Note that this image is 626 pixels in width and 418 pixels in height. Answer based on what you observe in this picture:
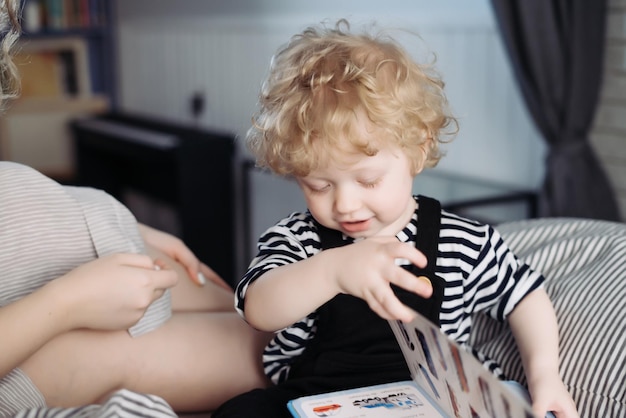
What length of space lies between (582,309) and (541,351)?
0.12 m

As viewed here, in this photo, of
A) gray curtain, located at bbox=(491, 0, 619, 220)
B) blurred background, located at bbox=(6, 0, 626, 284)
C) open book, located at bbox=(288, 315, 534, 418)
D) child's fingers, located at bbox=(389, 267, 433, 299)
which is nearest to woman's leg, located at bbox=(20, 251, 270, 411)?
open book, located at bbox=(288, 315, 534, 418)

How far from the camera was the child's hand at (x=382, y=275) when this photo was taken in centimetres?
83

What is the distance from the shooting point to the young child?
3.36 ft

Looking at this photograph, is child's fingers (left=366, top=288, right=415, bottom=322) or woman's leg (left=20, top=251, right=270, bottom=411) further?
woman's leg (left=20, top=251, right=270, bottom=411)

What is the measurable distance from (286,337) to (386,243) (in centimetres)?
36

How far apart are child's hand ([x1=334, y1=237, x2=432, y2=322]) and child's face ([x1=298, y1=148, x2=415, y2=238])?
0.55 ft

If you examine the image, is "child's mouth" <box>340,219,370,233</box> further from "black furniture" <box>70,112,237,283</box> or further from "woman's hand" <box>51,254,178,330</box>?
"black furniture" <box>70,112,237,283</box>

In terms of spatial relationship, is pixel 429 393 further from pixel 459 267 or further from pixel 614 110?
pixel 614 110

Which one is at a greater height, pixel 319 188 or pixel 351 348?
pixel 319 188

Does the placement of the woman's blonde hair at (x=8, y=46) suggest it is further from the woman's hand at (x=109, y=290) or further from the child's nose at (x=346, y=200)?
the child's nose at (x=346, y=200)

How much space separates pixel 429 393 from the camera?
1.00 meters

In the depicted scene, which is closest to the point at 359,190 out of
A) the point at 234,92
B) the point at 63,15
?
the point at 234,92

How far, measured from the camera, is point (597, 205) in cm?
251

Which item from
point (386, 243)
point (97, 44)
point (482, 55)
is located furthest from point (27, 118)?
point (386, 243)
